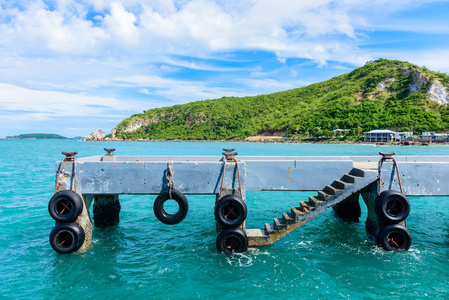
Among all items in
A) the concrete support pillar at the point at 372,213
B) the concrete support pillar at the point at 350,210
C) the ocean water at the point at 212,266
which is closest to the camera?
the ocean water at the point at 212,266

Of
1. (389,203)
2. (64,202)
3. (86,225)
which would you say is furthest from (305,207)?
(64,202)

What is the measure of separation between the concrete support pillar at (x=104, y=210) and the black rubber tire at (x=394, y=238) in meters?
10.3

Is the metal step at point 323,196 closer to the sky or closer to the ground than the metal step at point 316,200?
closer to the sky

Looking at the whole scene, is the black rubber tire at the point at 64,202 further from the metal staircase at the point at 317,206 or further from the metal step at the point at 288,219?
the metal step at the point at 288,219

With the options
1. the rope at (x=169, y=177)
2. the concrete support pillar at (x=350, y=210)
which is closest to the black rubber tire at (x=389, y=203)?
the concrete support pillar at (x=350, y=210)

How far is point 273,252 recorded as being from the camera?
942 cm

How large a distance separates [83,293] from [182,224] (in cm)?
592

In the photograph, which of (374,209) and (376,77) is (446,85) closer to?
(376,77)

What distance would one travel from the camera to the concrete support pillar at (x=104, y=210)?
11953 millimetres

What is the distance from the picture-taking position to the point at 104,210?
12.1 m

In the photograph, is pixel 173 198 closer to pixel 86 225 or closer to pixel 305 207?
pixel 86 225

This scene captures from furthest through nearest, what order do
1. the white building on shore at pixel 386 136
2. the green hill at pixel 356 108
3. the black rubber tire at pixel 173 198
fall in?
the green hill at pixel 356 108, the white building on shore at pixel 386 136, the black rubber tire at pixel 173 198

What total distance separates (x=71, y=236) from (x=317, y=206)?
7.95 metres

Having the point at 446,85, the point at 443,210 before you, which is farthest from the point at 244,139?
the point at 443,210
